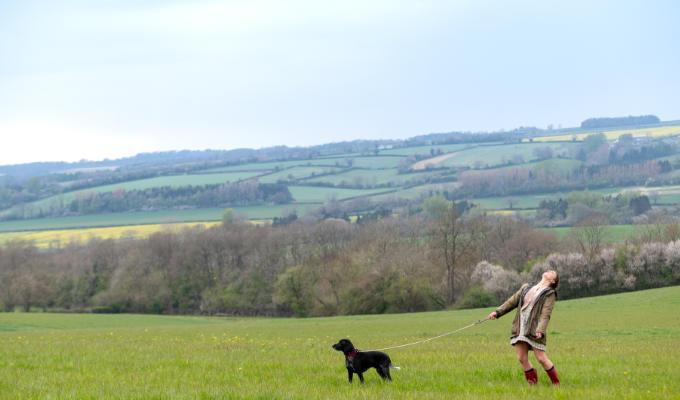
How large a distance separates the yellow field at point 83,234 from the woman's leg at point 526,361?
377 feet

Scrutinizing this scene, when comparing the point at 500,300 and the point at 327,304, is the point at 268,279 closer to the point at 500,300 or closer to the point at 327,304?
the point at 327,304

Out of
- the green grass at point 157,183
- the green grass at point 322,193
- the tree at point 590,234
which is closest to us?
the tree at point 590,234

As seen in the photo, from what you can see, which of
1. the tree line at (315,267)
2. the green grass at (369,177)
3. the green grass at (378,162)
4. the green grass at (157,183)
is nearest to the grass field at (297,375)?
the tree line at (315,267)

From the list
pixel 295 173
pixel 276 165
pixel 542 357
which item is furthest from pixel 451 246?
pixel 276 165

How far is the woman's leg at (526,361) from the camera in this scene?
11.2 meters

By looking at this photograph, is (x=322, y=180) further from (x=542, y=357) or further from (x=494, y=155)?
(x=542, y=357)

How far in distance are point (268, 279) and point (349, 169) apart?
88.3m

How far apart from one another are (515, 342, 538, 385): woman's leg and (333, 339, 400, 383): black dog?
2.40 meters

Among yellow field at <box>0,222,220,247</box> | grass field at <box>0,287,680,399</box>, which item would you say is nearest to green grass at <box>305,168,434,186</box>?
yellow field at <box>0,222,220,247</box>

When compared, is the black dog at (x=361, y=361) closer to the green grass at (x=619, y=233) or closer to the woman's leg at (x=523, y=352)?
the woman's leg at (x=523, y=352)

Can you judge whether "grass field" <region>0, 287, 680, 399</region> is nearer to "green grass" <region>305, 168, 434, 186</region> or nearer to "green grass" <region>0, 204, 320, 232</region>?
"green grass" <region>0, 204, 320, 232</region>

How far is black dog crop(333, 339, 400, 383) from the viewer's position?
1145cm

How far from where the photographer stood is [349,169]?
17450cm

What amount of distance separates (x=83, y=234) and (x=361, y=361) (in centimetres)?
13145
